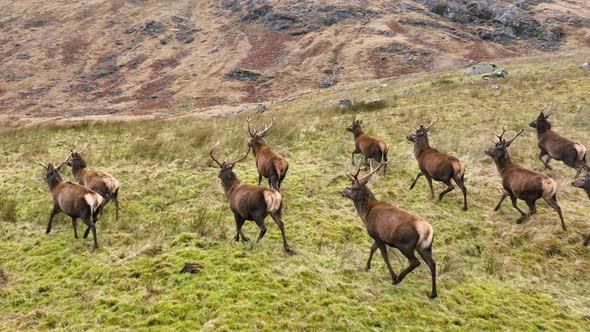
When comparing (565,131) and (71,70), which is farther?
(71,70)

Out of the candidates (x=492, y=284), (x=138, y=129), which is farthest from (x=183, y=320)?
(x=138, y=129)

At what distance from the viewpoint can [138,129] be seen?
21797 millimetres

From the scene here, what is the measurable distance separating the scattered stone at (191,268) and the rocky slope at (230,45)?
144 feet

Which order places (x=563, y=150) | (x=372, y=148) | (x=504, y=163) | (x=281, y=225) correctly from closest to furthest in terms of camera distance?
1. (x=281, y=225)
2. (x=504, y=163)
3. (x=563, y=150)
4. (x=372, y=148)

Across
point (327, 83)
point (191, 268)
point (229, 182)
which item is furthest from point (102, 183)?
point (327, 83)

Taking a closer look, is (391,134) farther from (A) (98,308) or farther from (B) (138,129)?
(A) (98,308)

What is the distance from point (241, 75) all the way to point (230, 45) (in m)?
17.4

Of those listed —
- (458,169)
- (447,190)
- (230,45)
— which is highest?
(458,169)

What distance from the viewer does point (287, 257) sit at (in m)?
8.56

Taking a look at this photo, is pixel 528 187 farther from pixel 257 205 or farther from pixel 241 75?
pixel 241 75

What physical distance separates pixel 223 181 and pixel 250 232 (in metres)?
1.44

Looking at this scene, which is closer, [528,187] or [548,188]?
[548,188]

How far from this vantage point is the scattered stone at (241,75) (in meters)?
63.5

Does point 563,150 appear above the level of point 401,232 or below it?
below
